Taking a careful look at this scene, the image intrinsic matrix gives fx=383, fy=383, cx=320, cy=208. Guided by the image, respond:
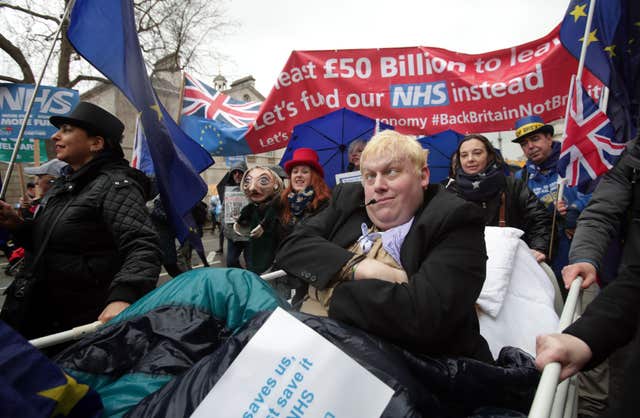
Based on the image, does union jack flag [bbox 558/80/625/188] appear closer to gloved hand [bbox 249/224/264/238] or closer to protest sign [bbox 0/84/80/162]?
gloved hand [bbox 249/224/264/238]

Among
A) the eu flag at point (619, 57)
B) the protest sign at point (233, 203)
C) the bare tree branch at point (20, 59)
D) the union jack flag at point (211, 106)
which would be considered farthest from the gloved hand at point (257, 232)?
the bare tree branch at point (20, 59)

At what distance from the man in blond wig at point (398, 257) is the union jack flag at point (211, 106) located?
4.45 m

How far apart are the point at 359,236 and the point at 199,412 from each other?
0.96 metres

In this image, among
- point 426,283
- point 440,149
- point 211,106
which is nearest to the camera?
point 426,283

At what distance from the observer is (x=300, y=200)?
138 inches

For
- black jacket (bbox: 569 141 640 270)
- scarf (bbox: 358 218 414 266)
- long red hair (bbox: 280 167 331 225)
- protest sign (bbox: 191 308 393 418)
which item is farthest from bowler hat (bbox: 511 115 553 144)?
protest sign (bbox: 191 308 393 418)

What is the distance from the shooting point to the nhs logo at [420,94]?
13.9 feet

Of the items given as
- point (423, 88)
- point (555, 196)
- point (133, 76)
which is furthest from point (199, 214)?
point (555, 196)

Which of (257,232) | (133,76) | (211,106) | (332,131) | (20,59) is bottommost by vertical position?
(257,232)

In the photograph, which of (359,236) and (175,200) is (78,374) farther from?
(175,200)

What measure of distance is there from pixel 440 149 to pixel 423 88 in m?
1.02

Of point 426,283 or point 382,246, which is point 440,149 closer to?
point 382,246

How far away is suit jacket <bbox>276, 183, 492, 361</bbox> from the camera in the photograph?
1.28 m

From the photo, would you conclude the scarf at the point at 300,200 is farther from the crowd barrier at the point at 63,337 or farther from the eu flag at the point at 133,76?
the crowd barrier at the point at 63,337
